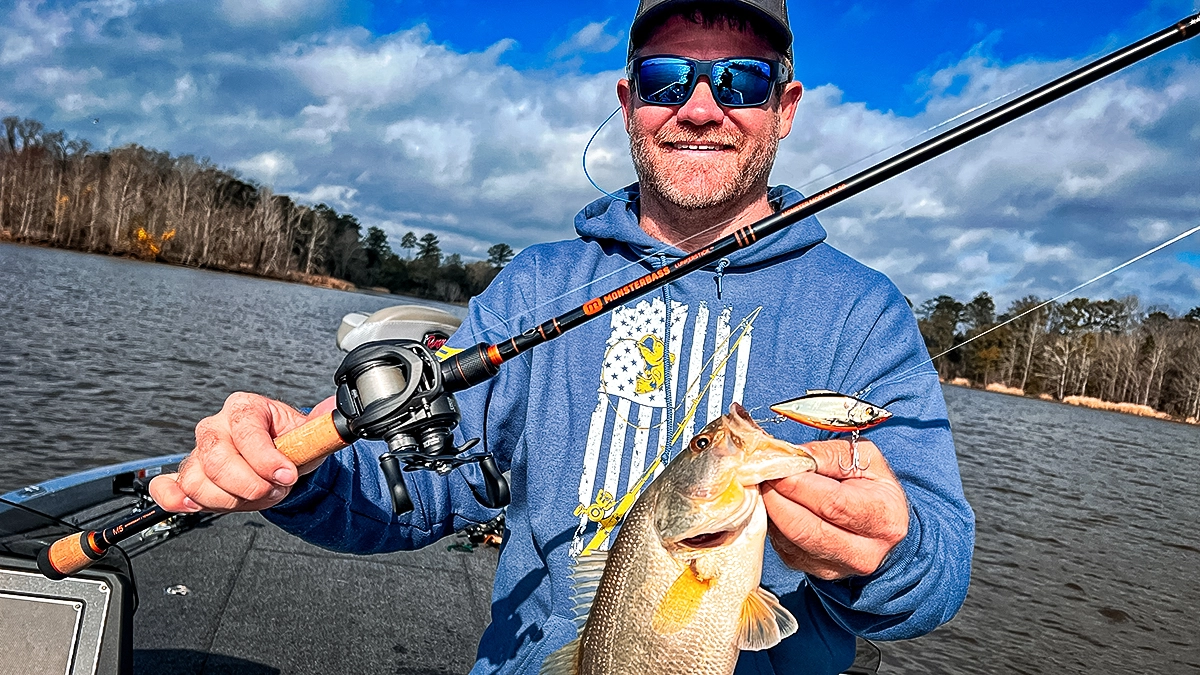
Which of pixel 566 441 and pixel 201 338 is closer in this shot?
pixel 566 441

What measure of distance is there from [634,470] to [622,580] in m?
0.77

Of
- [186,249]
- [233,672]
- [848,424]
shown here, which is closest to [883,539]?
[848,424]

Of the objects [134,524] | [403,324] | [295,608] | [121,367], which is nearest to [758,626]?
[134,524]

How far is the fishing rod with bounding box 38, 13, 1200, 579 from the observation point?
6.64 ft

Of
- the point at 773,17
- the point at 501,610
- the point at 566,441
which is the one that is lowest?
the point at 501,610

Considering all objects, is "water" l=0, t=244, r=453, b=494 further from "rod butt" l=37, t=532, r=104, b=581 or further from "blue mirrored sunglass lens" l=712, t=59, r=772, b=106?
"blue mirrored sunglass lens" l=712, t=59, r=772, b=106

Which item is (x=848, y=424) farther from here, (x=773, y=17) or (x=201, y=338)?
(x=201, y=338)

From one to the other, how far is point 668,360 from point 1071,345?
284cm

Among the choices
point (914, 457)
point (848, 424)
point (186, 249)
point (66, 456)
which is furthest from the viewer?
point (186, 249)

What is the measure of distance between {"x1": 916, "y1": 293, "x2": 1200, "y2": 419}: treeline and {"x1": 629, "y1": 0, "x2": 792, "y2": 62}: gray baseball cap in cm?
107

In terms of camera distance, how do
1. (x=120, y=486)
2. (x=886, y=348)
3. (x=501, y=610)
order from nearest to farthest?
(x=886, y=348) → (x=501, y=610) → (x=120, y=486)

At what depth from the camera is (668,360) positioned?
9.49 feet

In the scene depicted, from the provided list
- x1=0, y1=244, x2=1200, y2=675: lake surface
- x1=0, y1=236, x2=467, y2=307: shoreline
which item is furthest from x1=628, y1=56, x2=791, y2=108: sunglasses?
x1=0, y1=236, x2=467, y2=307: shoreline

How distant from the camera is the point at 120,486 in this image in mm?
5340
